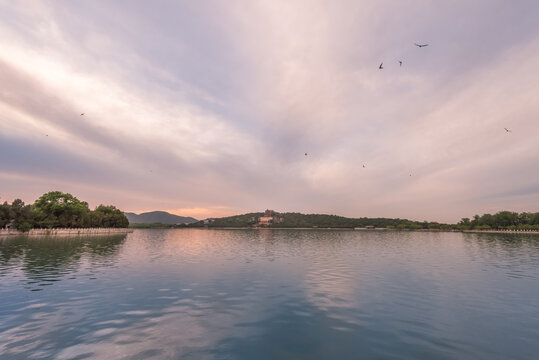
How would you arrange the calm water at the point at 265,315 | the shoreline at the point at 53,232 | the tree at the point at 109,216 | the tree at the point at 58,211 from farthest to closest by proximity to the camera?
the tree at the point at 109,216, the tree at the point at 58,211, the shoreline at the point at 53,232, the calm water at the point at 265,315

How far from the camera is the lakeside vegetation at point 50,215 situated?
334ft

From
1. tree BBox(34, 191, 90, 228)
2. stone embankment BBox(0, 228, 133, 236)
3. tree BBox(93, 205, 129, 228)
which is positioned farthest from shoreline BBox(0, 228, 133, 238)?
tree BBox(93, 205, 129, 228)

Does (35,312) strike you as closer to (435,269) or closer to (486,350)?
(486,350)

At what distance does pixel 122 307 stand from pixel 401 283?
25077 mm

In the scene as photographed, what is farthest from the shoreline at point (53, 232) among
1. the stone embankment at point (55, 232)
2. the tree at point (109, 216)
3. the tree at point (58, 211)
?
the tree at point (109, 216)

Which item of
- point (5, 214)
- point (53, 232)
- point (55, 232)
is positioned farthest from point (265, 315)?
point (55, 232)

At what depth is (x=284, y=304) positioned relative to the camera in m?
19.0

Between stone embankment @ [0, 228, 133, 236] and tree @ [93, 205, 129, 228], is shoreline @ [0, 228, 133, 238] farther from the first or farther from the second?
tree @ [93, 205, 129, 228]

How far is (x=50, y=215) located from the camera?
116562mm

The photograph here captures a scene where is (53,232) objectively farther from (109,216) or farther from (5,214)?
(109,216)

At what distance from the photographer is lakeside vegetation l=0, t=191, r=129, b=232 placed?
101812 mm

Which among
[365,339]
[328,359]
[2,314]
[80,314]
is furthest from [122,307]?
[365,339]

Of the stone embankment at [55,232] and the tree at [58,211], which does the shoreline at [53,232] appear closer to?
the stone embankment at [55,232]

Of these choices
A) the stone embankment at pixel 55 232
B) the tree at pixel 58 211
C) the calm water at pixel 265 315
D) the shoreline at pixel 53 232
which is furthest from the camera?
the tree at pixel 58 211
